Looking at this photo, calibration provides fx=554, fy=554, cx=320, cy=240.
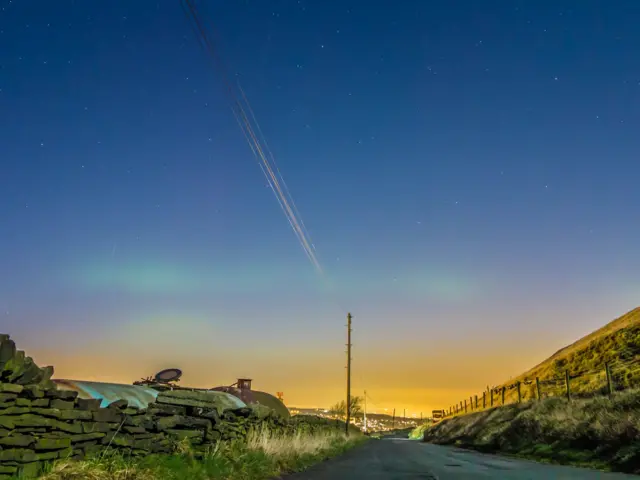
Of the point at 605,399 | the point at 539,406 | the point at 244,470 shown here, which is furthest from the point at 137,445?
the point at 539,406

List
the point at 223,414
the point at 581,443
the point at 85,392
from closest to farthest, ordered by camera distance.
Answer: the point at 85,392, the point at 223,414, the point at 581,443

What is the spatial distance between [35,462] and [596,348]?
221 feet

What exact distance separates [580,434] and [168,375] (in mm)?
16279

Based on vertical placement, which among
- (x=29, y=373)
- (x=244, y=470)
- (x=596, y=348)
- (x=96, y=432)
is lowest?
(x=244, y=470)

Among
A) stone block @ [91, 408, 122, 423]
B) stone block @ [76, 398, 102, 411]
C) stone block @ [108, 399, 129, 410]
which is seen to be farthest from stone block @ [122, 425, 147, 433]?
stone block @ [76, 398, 102, 411]

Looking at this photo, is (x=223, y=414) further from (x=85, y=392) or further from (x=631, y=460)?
(x=631, y=460)

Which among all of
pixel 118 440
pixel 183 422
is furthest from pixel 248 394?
pixel 118 440

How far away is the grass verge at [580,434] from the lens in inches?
651

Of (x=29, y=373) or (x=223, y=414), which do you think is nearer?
(x=29, y=373)

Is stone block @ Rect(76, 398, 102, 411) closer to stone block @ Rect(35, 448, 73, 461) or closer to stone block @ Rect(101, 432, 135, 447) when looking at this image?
stone block @ Rect(101, 432, 135, 447)

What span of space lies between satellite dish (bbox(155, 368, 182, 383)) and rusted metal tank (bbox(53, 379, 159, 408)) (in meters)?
6.02

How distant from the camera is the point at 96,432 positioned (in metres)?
8.79

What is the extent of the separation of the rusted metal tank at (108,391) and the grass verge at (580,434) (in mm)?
12709

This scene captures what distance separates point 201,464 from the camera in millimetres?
10023
